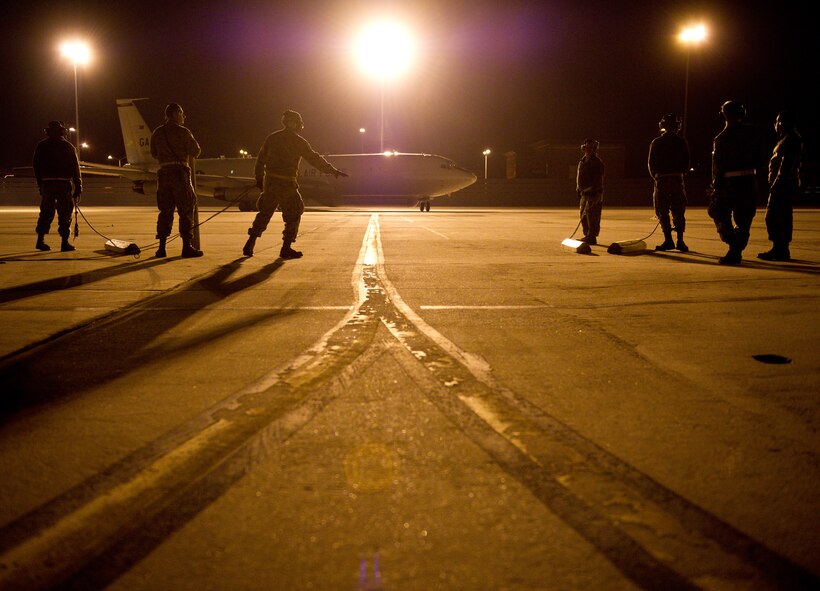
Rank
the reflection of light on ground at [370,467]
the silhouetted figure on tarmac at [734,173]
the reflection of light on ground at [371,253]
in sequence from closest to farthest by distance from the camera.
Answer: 1. the reflection of light on ground at [370,467]
2. the silhouetted figure on tarmac at [734,173]
3. the reflection of light on ground at [371,253]

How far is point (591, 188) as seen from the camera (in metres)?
12.5

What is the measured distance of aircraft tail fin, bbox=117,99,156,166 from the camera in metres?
40.1

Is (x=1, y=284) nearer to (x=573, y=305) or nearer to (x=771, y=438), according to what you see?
(x=573, y=305)

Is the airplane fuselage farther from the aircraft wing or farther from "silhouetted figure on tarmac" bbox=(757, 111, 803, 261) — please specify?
"silhouetted figure on tarmac" bbox=(757, 111, 803, 261)

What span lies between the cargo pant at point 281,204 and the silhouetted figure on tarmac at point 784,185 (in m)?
7.04

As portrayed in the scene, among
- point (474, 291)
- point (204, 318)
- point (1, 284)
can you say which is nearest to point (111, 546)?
point (204, 318)

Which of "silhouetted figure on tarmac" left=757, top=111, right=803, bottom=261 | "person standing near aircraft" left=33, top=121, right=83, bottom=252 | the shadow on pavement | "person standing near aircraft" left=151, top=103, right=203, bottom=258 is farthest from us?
"person standing near aircraft" left=33, top=121, right=83, bottom=252

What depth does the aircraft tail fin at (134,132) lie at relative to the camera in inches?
1578

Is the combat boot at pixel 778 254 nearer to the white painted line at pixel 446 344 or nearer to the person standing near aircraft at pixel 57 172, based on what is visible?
the white painted line at pixel 446 344

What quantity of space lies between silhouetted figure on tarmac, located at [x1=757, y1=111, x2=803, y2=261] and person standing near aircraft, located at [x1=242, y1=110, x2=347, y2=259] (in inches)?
255

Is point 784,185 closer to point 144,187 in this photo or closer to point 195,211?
point 195,211

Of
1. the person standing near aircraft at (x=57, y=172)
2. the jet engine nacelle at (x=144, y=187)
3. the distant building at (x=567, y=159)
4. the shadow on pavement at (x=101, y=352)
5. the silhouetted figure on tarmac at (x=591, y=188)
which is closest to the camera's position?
the shadow on pavement at (x=101, y=352)

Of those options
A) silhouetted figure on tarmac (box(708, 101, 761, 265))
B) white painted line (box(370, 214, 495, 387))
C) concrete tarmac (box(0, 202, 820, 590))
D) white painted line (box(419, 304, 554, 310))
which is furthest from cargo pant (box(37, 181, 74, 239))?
silhouetted figure on tarmac (box(708, 101, 761, 265))

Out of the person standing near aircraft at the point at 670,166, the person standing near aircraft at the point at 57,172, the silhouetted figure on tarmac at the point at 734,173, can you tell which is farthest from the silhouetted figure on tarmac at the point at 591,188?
the person standing near aircraft at the point at 57,172
